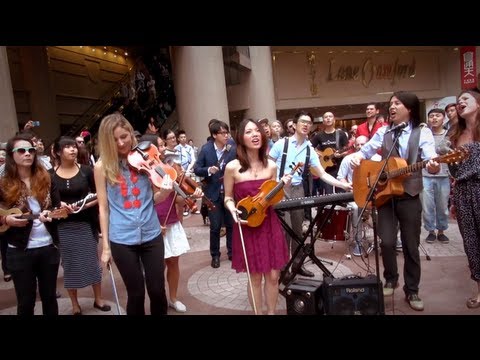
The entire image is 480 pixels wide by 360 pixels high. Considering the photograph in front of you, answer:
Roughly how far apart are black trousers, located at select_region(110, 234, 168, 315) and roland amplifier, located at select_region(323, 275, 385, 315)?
62.0 inches

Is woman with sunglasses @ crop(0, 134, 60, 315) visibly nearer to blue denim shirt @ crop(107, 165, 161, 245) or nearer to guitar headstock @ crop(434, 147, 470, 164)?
blue denim shirt @ crop(107, 165, 161, 245)

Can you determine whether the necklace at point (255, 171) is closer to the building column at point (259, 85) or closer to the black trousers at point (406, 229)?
the black trousers at point (406, 229)

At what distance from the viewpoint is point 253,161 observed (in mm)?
3539

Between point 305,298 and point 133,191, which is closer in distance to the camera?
point 133,191

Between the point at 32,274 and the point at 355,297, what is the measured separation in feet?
10.1

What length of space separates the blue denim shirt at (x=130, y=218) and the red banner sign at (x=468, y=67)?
19550mm

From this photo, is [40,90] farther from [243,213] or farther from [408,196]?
[408,196]

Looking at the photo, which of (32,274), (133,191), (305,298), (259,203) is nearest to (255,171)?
(259,203)

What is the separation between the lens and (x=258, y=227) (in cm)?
342

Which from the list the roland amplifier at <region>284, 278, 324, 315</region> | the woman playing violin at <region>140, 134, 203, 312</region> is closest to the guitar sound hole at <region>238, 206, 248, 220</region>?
the roland amplifier at <region>284, 278, 324, 315</region>

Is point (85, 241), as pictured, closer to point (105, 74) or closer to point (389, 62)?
point (105, 74)

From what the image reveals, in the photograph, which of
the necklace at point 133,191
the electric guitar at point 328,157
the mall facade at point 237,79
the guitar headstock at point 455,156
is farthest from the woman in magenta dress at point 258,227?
the mall facade at point 237,79

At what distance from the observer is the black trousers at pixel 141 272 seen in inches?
115
